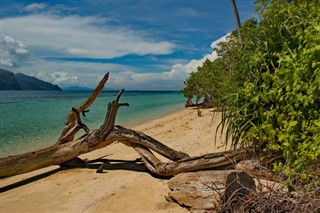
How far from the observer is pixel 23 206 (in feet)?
18.9

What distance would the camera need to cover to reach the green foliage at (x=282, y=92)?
129 inches

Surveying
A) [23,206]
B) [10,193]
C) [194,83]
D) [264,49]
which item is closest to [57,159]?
[10,193]

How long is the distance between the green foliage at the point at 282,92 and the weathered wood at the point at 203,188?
2.35 feet

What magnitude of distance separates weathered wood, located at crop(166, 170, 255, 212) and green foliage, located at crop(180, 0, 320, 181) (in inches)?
28.2

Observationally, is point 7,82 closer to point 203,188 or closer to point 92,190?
point 92,190

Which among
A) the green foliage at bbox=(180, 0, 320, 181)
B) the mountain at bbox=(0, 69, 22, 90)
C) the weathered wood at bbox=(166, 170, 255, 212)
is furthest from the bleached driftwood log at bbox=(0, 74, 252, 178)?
the mountain at bbox=(0, 69, 22, 90)

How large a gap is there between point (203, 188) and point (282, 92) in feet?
6.32

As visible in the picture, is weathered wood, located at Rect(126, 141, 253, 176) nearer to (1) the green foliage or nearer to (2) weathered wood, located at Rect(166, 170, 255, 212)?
(1) the green foliage

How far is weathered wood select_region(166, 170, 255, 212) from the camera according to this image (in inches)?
159

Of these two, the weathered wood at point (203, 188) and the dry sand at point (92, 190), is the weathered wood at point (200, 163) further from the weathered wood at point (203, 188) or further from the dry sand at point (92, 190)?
the weathered wood at point (203, 188)

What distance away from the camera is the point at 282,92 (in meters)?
3.69

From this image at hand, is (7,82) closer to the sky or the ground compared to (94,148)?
closer to the sky

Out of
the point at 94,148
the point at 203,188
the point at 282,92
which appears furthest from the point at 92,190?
the point at 282,92

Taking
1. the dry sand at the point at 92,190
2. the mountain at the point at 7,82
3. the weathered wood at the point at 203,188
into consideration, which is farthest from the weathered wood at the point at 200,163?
the mountain at the point at 7,82
